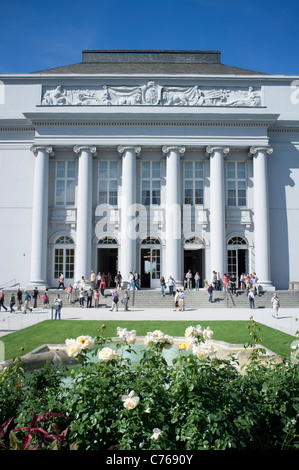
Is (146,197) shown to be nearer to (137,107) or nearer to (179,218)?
(179,218)

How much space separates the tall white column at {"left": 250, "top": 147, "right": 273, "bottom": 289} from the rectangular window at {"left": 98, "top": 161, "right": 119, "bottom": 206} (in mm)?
12186

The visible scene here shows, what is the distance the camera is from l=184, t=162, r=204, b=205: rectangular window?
3241 cm

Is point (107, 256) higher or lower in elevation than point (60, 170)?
lower

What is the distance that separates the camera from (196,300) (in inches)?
1061

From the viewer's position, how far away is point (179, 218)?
3119cm

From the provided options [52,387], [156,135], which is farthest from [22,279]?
[52,387]

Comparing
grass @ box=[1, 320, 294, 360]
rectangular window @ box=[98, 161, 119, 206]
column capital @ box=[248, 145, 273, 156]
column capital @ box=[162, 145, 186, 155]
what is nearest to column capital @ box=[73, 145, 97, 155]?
rectangular window @ box=[98, 161, 119, 206]

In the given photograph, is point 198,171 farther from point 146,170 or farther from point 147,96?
point 147,96

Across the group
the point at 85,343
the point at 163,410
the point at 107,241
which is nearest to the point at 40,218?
the point at 107,241

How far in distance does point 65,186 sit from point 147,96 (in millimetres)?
10850

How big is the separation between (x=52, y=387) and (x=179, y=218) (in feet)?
87.3

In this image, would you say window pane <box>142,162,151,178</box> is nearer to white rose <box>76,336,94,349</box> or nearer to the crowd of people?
the crowd of people

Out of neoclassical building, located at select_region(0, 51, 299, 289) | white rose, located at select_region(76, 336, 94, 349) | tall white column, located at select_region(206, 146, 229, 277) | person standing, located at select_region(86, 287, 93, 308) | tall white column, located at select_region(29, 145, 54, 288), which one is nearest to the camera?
white rose, located at select_region(76, 336, 94, 349)
